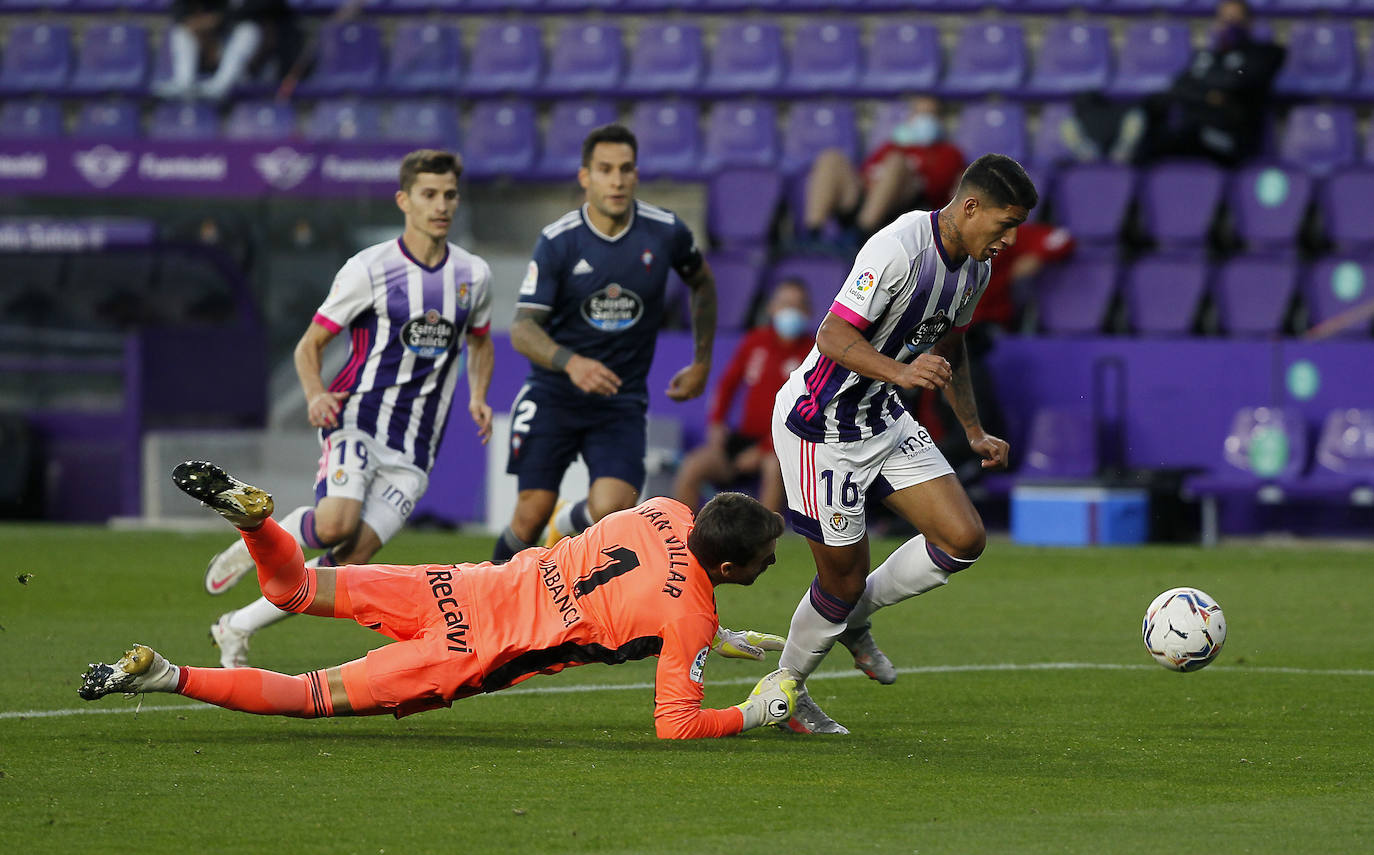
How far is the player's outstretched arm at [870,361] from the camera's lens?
18.9ft

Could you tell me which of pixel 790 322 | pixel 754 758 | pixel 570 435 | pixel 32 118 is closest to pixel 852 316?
pixel 754 758

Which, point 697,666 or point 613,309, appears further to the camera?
point 613,309

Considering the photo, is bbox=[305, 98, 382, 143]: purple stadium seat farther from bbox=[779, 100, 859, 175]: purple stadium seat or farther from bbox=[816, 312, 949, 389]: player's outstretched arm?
bbox=[816, 312, 949, 389]: player's outstretched arm

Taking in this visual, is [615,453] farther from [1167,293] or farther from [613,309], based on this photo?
[1167,293]

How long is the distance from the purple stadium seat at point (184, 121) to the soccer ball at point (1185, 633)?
43.8 ft

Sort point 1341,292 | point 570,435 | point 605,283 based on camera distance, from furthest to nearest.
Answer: point 1341,292
point 570,435
point 605,283

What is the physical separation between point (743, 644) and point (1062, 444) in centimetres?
885

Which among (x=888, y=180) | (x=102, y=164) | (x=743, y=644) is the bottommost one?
(x=743, y=644)

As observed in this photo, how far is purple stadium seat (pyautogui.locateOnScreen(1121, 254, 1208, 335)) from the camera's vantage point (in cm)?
1499

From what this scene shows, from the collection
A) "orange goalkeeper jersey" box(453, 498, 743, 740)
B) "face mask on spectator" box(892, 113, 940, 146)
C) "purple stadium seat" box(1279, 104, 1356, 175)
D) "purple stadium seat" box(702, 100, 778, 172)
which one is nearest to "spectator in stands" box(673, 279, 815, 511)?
"face mask on spectator" box(892, 113, 940, 146)

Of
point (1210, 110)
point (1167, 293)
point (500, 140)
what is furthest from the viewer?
point (500, 140)

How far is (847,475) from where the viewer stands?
6367mm

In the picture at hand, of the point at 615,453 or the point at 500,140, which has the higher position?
the point at 500,140

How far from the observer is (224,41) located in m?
18.4
